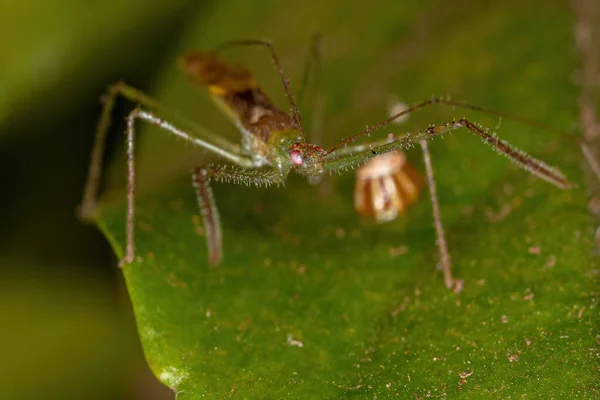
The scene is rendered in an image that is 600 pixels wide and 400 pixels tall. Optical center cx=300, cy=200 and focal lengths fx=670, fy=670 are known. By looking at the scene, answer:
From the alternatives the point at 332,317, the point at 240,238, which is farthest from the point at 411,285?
the point at 240,238

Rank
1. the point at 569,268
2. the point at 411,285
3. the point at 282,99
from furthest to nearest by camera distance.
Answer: the point at 282,99, the point at 411,285, the point at 569,268

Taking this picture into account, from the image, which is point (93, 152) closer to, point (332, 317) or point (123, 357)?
point (123, 357)

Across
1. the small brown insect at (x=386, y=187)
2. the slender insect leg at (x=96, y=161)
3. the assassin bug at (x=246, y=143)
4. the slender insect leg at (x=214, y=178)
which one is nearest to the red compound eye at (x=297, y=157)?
the assassin bug at (x=246, y=143)

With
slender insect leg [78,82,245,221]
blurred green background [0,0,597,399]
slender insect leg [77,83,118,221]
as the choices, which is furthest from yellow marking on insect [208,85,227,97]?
slender insect leg [77,83,118,221]

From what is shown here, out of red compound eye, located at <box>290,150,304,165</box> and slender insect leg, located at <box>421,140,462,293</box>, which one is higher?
red compound eye, located at <box>290,150,304,165</box>

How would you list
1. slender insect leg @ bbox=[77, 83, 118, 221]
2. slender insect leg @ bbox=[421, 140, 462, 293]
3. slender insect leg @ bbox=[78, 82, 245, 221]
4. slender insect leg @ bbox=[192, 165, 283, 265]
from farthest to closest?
slender insect leg @ bbox=[77, 83, 118, 221] → slender insect leg @ bbox=[78, 82, 245, 221] → slender insect leg @ bbox=[192, 165, 283, 265] → slender insect leg @ bbox=[421, 140, 462, 293]

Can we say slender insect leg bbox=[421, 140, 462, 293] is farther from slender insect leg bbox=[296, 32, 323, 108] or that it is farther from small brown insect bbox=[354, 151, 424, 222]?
slender insect leg bbox=[296, 32, 323, 108]

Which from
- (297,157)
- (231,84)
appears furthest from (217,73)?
(297,157)
